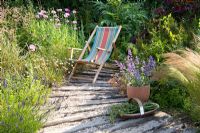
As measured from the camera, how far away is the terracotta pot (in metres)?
4.77

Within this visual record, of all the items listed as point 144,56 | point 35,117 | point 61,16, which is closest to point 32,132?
point 35,117

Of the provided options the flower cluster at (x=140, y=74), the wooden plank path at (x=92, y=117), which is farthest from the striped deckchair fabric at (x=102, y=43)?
the flower cluster at (x=140, y=74)

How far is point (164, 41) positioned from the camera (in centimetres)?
561

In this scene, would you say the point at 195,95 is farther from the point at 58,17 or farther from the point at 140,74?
the point at 58,17

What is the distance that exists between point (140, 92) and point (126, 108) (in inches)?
14.0

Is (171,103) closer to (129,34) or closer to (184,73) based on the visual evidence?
(184,73)

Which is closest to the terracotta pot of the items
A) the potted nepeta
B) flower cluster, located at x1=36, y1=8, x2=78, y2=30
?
the potted nepeta

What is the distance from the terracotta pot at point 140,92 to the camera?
4773 millimetres

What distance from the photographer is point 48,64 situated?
Result: 611 cm

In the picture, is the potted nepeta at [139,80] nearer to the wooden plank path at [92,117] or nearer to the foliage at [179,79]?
the foliage at [179,79]

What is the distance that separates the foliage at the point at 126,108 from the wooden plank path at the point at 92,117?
92 mm

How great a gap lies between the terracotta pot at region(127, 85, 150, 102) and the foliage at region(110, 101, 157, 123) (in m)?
0.14

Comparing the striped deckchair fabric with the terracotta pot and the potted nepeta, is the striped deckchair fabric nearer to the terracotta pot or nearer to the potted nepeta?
the potted nepeta

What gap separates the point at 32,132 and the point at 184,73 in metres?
1.78
